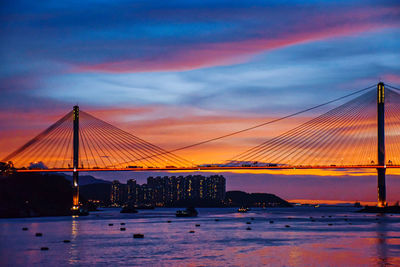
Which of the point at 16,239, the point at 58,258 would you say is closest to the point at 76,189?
the point at 16,239

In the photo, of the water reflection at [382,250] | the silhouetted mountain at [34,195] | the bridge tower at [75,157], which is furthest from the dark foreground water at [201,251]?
the silhouetted mountain at [34,195]

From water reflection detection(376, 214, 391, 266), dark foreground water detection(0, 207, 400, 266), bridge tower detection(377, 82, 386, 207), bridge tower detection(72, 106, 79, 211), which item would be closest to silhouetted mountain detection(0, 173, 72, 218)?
bridge tower detection(72, 106, 79, 211)

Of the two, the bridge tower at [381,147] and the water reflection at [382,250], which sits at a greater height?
the bridge tower at [381,147]

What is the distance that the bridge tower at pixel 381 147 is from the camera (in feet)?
318

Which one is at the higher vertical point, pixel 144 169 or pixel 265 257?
pixel 144 169

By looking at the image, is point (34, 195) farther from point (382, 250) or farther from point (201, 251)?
point (382, 250)

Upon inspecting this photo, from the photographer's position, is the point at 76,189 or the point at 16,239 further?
the point at 76,189

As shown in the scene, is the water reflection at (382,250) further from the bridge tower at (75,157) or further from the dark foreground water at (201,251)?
the bridge tower at (75,157)

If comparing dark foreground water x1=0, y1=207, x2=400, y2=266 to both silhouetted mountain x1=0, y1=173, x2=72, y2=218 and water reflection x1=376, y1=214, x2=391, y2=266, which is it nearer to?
water reflection x1=376, y1=214, x2=391, y2=266

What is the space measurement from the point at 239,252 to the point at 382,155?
58592mm

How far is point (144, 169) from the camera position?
301ft

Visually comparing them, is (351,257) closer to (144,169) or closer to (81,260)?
(81,260)

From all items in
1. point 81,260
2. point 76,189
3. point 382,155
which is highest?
point 382,155

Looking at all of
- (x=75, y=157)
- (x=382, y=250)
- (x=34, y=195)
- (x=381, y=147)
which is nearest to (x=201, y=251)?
(x=382, y=250)
